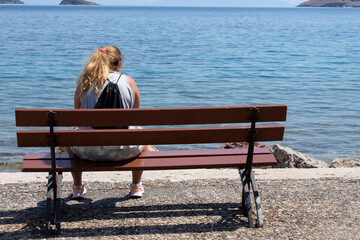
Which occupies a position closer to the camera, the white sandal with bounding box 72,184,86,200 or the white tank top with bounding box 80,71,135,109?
the white tank top with bounding box 80,71,135,109

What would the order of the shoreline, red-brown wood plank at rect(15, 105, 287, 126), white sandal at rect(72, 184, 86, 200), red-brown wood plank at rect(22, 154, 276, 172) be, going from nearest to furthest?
red-brown wood plank at rect(15, 105, 287, 126)
red-brown wood plank at rect(22, 154, 276, 172)
white sandal at rect(72, 184, 86, 200)
the shoreline

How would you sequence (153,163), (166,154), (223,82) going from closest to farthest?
1. (153,163)
2. (166,154)
3. (223,82)

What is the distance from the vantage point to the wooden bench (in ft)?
12.4

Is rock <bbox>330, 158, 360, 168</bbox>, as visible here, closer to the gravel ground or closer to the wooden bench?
the gravel ground

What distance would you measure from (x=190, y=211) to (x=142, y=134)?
0.91 m

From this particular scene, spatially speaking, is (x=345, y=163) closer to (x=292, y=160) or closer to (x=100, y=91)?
(x=292, y=160)

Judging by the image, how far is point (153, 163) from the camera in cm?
410

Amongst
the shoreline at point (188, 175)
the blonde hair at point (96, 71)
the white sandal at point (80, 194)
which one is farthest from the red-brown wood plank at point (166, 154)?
the shoreline at point (188, 175)

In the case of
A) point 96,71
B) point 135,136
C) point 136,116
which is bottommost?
point 135,136

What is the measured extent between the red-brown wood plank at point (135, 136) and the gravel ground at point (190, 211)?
69cm

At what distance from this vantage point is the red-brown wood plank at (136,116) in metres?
3.74

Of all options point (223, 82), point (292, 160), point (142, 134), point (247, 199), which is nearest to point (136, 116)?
point (142, 134)

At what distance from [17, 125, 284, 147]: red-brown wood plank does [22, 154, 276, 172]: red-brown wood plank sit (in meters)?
0.21

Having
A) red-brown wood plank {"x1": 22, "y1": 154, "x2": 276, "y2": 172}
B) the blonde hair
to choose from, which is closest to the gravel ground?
red-brown wood plank {"x1": 22, "y1": 154, "x2": 276, "y2": 172}
